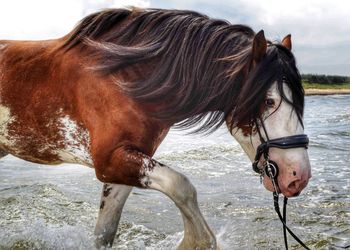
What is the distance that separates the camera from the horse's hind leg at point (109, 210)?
4.29 metres

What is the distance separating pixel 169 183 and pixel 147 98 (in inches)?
25.3

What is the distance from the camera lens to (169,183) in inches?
130

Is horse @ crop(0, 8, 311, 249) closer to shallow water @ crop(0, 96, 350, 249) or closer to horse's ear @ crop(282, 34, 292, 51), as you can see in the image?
horse's ear @ crop(282, 34, 292, 51)

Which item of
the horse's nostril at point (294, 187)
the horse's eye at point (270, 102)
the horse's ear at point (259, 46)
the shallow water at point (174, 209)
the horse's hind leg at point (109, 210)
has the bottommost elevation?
the shallow water at point (174, 209)

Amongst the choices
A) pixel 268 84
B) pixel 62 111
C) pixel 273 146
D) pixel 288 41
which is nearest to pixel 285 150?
pixel 273 146

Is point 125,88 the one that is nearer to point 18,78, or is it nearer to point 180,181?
point 180,181

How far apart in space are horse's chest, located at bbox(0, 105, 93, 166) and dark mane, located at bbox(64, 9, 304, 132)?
549 millimetres

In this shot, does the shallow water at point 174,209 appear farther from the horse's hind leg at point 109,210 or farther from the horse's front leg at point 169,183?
the horse's front leg at point 169,183

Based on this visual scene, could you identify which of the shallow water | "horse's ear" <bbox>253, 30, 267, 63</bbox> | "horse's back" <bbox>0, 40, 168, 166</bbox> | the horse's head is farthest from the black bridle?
"horse's back" <bbox>0, 40, 168, 166</bbox>

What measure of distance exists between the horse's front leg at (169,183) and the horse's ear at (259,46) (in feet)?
3.08

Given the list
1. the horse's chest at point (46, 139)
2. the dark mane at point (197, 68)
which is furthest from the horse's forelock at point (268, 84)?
the horse's chest at point (46, 139)

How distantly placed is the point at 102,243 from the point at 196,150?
6860mm

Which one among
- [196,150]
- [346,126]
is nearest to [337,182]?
[196,150]

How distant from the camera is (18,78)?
4.13 metres
